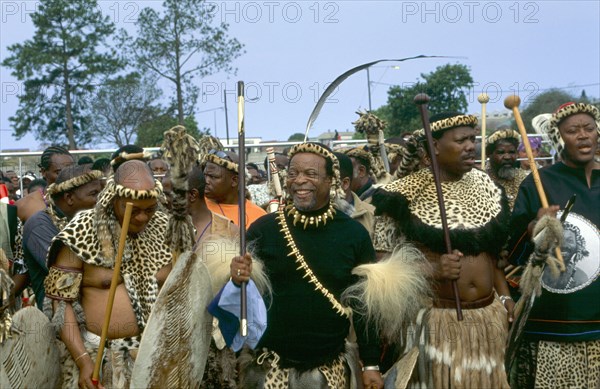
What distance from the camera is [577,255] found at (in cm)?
548

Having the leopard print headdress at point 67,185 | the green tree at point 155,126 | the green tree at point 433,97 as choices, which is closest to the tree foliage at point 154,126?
the green tree at point 155,126

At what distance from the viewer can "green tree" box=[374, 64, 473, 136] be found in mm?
30562

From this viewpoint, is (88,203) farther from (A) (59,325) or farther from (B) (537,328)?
(B) (537,328)

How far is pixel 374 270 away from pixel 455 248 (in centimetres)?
72

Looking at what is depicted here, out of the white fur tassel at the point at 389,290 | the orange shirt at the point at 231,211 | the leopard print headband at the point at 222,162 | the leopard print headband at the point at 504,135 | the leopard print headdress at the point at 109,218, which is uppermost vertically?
the leopard print headband at the point at 504,135

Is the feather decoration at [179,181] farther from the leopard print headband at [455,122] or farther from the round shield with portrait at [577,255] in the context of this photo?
the round shield with portrait at [577,255]

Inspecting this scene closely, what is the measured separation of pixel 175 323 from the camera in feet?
14.9

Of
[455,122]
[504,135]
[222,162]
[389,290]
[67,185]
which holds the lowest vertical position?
[389,290]

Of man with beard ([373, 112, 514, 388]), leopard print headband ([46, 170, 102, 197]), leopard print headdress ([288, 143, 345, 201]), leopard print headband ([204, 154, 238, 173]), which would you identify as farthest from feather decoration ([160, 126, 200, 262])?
leopard print headband ([204, 154, 238, 173])

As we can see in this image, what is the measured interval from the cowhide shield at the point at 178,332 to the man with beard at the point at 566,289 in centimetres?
227

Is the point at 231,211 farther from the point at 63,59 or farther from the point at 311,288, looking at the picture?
the point at 63,59

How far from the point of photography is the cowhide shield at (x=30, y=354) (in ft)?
15.0

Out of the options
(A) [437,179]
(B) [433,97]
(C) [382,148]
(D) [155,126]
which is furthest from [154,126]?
(A) [437,179]

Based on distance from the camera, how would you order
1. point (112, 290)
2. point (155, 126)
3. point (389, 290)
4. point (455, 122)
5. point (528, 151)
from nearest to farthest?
point (112, 290)
point (389, 290)
point (455, 122)
point (528, 151)
point (155, 126)
